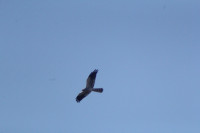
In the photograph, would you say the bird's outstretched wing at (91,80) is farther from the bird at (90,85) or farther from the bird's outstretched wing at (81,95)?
the bird's outstretched wing at (81,95)

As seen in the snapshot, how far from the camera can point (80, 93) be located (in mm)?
33688

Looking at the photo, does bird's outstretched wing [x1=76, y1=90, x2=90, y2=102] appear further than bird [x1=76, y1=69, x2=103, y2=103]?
Yes

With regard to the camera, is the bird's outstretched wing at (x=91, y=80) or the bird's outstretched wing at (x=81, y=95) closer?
the bird's outstretched wing at (x=91, y=80)

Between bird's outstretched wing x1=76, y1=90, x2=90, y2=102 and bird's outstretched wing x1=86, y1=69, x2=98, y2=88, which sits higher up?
bird's outstretched wing x1=86, y1=69, x2=98, y2=88

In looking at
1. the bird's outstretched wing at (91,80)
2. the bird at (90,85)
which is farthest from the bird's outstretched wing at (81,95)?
the bird's outstretched wing at (91,80)

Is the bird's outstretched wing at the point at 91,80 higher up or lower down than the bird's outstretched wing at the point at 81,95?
higher up

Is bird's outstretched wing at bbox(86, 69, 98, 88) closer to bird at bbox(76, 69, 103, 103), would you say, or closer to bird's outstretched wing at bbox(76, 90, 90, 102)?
bird at bbox(76, 69, 103, 103)

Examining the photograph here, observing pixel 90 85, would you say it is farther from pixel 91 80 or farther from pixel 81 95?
pixel 81 95

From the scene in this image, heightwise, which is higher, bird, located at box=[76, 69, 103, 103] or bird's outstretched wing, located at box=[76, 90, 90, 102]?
bird, located at box=[76, 69, 103, 103]

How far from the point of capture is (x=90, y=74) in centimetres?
3303

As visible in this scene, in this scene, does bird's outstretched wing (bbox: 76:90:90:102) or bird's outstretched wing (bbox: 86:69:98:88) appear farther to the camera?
bird's outstretched wing (bbox: 76:90:90:102)

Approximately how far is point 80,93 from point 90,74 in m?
2.23

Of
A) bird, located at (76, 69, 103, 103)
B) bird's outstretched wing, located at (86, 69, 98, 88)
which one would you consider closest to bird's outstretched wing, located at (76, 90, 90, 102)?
bird, located at (76, 69, 103, 103)

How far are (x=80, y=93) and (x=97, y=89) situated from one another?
1.94 metres
